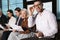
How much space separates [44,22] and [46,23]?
0.13 feet

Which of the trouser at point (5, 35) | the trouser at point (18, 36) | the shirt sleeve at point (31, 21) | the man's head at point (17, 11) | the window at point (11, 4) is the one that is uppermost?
the window at point (11, 4)

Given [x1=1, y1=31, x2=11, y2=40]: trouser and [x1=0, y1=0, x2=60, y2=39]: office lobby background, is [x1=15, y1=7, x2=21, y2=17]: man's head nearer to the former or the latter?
[x1=0, y1=0, x2=60, y2=39]: office lobby background

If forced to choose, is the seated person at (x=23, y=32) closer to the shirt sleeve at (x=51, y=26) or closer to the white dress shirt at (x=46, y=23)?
the white dress shirt at (x=46, y=23)

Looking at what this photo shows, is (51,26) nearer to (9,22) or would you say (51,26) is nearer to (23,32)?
(23,32)

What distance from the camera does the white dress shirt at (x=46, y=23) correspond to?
2113 millimetres

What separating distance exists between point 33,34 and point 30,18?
268mm

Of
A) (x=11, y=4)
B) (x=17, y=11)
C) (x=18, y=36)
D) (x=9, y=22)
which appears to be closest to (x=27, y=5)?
(x=17, y=11)

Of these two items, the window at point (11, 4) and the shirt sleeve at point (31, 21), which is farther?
the window at point (11, 4)

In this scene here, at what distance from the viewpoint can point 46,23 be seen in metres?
2.22

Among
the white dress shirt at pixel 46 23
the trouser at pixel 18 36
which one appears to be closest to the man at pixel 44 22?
the white dress shirt at pixel 46 23

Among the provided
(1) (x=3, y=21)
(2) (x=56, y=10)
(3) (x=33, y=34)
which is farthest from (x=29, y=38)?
(1) (x=3, y=21)

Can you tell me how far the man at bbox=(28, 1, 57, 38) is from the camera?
83.7 inches

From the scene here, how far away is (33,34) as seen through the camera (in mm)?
2328

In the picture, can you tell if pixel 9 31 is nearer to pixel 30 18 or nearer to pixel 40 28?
pixel 30 18
